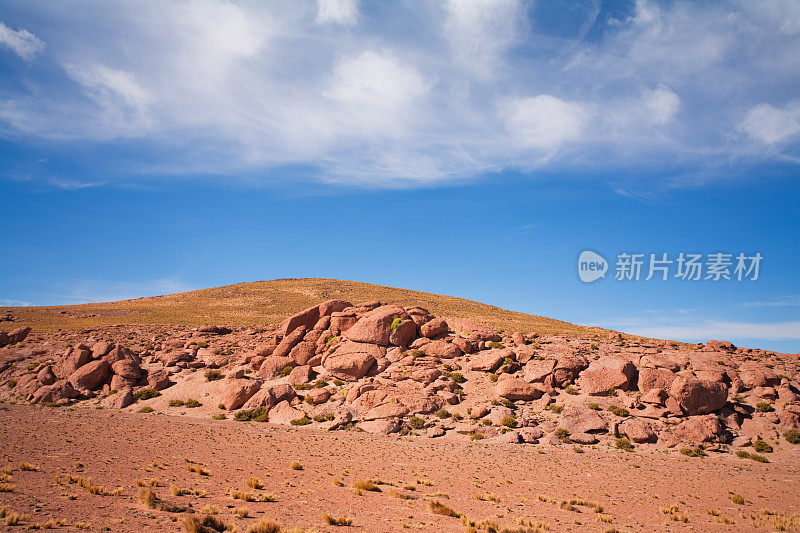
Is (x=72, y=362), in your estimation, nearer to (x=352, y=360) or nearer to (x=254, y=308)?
(x=352, y=360)

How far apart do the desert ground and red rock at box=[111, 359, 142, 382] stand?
0.56 ft

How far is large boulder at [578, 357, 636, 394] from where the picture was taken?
109ft

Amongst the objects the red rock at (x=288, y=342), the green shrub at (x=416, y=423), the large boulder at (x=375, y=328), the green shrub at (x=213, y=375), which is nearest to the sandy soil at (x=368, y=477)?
the green shrub at (x=416, y=423)

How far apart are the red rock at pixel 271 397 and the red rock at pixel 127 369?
13.4 metres

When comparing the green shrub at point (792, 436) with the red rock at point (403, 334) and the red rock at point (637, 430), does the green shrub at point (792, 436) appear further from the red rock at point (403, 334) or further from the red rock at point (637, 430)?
the red rock at point (403, 334)

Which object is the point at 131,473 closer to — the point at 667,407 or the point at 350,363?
the point at 350,363

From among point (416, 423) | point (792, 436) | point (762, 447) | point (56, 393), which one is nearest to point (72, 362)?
point (56, 393)

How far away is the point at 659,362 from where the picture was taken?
35062 mm

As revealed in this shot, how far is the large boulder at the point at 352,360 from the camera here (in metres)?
38.8

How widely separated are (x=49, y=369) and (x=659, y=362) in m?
55.8

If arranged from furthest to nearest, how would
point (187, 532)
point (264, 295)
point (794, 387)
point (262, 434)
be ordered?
point (264, 295)
point (794, 387)
point (262, 434)
point (187, 532)

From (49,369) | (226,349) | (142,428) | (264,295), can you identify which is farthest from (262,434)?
(264,295)

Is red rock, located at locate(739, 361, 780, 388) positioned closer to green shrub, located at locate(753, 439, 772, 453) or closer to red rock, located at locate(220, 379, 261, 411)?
green shrub, located at locate(753, 439, 772, 453)

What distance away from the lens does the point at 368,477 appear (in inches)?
824
